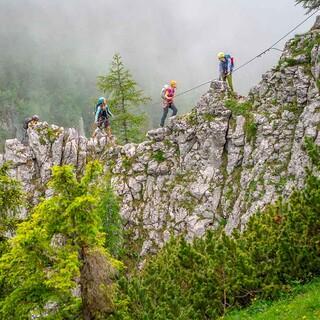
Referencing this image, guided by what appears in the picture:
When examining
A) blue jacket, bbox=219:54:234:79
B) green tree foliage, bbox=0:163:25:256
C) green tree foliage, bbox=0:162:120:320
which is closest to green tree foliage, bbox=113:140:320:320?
green tree foliage, bbox=0:162:120:320

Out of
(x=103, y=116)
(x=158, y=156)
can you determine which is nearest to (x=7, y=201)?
(x=158, y=156)

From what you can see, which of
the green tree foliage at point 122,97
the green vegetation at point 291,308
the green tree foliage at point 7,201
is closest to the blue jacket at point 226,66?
the green tree foliage at point 122,97

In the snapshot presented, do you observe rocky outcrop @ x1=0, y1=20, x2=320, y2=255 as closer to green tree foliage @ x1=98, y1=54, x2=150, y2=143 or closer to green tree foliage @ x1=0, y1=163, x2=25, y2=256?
green tree foliage @ x1=98, y1=54, x2=150, y2=143

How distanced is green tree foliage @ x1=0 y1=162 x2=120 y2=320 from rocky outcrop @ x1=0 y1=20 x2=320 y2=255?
15.4 meters

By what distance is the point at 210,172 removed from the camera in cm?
3356

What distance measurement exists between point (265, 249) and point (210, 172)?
18.3m

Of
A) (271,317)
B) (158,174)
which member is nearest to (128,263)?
(158,174)

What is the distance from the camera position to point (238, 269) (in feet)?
49.8

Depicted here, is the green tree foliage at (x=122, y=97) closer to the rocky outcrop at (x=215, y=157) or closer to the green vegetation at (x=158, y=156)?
the rocky outcrop at (x=215, y=157)

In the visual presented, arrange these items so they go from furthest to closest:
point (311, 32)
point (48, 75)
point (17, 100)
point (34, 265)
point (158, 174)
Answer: point (48, 75) → point (17, 100) → point (158, 174) → point (311, 32) → point (34, 265)

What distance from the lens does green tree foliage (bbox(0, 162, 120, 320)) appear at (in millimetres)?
14344

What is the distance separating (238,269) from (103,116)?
2424 cm

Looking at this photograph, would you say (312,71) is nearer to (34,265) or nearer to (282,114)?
(282,114)

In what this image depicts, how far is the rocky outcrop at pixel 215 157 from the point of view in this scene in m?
29.4
